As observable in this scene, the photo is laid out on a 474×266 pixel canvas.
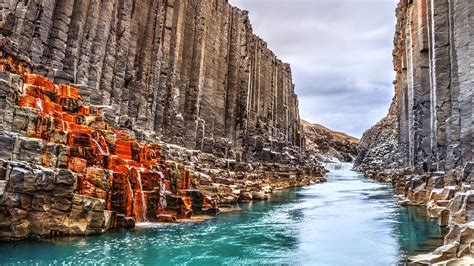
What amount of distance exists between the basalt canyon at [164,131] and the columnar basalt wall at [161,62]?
14 centimetres

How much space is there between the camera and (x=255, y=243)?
1775 centimetres

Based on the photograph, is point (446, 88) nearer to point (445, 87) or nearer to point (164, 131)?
point (445, 87)

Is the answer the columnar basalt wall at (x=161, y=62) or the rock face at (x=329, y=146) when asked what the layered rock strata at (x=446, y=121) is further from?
the rock face at (x=329, y=146)

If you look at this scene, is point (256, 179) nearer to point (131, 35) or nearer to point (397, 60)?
point (131, 35)

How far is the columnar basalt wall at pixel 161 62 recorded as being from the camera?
89.8 ft

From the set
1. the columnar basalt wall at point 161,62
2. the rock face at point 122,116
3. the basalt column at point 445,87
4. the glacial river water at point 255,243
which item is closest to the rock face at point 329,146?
the columnar basalt wall at point 161,62

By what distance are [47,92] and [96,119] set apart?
3.00 m

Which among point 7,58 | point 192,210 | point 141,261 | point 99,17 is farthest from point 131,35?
point 141,261

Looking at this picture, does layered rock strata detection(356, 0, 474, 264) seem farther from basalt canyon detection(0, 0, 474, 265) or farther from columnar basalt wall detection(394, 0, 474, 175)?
basalt canyon detection(0, 0, 474, 265)

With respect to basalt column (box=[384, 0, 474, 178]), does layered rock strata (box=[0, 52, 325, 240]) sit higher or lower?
lower

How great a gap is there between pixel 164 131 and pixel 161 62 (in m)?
7.45

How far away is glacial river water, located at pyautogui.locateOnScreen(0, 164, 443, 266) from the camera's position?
1394 centimetres

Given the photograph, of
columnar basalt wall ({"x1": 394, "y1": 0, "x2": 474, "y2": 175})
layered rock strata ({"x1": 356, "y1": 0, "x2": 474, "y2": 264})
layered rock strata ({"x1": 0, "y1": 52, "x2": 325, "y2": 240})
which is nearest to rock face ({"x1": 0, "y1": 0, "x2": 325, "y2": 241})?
layered rock strata ({"x1": 0, "y1": 52, "x2": 325, "y2": 240})

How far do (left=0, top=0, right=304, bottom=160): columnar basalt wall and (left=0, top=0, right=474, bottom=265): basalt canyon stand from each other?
0.46 feet
